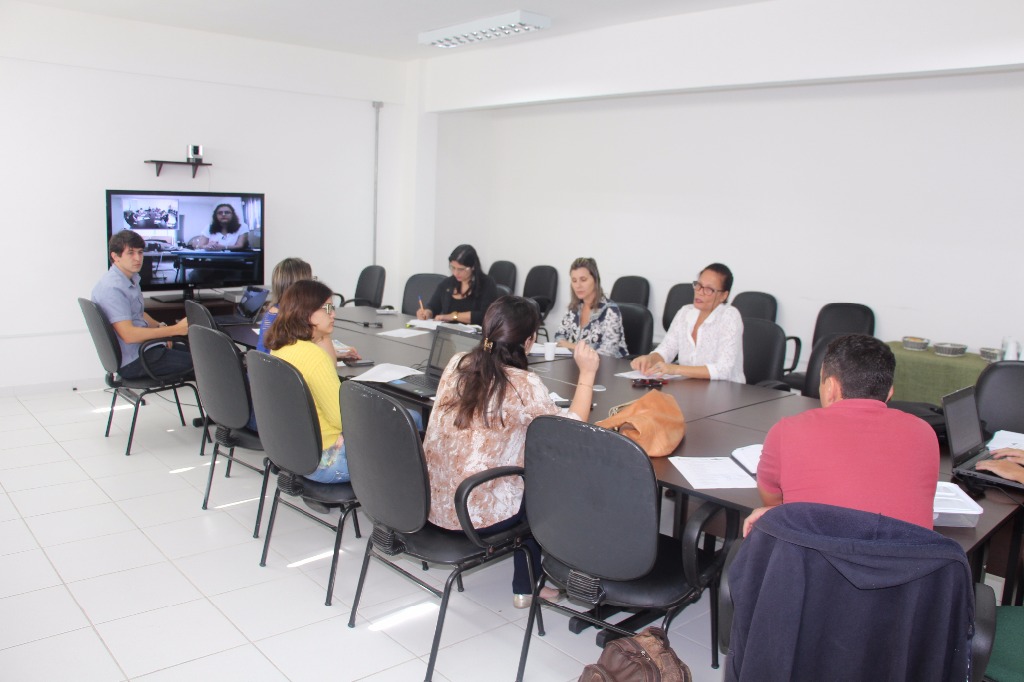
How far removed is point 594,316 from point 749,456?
2139 mm

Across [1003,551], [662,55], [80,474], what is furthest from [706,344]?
[80,474]

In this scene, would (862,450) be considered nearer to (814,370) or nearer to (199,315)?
(814,370)

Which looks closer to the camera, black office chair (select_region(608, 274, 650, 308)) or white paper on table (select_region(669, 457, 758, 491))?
white paper on table (select_region(669, 457, 758, 491))

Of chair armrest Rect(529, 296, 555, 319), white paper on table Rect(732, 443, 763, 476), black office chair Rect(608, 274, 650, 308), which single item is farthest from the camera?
chair armrest Rect(529, 296, 555, 319)

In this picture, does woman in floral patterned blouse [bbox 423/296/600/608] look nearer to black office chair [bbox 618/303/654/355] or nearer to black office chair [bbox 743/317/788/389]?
black office chair [bbox 743/317/788/389]

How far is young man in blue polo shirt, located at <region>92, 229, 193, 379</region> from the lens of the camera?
466 centimetres

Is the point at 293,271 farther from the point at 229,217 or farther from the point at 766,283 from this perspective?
the point at 766,283

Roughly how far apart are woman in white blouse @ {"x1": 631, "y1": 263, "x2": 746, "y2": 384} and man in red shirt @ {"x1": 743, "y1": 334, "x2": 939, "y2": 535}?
177cm

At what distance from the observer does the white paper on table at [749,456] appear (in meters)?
2.59

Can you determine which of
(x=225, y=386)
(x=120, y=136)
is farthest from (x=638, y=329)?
(x=120, y=136)

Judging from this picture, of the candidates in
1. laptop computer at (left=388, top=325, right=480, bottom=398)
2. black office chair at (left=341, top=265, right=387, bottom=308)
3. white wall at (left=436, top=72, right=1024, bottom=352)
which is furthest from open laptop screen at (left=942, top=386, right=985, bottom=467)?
black office chair at (left=341, top=265, right=387, bottom=308)

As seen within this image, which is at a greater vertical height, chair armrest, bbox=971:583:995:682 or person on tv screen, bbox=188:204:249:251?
person on tv screen, bbox=188:204:249:251

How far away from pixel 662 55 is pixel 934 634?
186 inches

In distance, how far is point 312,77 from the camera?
7074 mm
